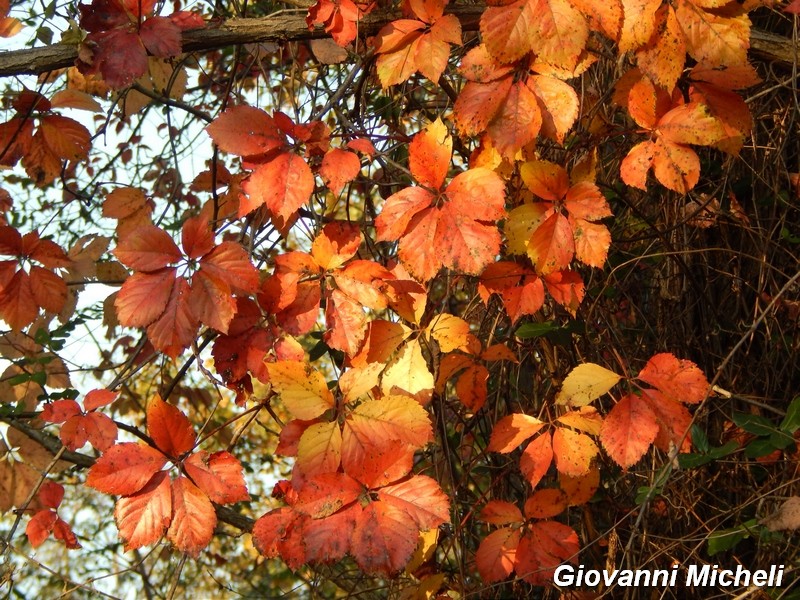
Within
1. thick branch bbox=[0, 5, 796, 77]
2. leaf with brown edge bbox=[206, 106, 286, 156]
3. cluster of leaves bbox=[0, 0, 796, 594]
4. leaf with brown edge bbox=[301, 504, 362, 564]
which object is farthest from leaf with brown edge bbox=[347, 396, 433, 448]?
thick branch bbox=[0, 5, 796, 77]

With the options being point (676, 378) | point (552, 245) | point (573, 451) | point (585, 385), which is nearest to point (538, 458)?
point (573, 451)

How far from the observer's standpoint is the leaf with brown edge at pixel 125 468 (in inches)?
45.8

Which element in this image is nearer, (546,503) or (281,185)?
(281,185)

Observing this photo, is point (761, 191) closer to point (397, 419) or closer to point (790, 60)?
point (790, 60)

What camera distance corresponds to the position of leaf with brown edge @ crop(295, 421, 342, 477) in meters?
1.14

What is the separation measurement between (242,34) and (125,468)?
79 cm

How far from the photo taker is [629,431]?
1.28 m

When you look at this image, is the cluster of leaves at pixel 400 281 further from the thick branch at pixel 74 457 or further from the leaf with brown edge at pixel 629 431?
the thick branch at pixel 74 457

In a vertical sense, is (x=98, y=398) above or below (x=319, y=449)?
above

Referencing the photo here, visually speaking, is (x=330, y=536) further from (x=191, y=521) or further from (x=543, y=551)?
(x=543, y=551)

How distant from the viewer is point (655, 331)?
72.9 inches

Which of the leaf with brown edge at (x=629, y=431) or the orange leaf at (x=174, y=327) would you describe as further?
the leaf with brown edge at (x=629, y=431)

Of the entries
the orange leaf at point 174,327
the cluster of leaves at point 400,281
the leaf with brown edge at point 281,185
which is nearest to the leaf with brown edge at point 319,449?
the cluster of leaves at point 400,281

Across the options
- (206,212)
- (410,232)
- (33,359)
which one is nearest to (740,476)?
(410,232)
